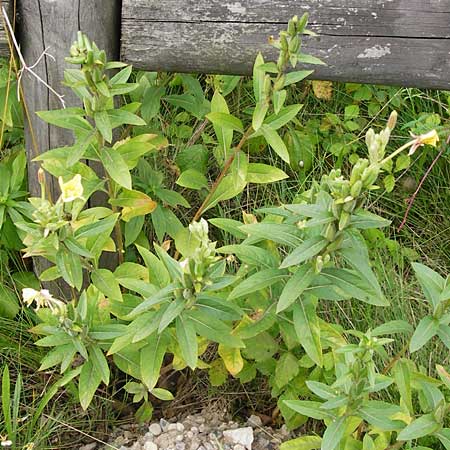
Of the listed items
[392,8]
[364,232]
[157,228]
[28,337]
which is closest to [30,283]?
[28,337]

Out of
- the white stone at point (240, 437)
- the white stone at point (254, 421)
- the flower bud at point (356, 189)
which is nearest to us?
the flower bud at point (356, 189)

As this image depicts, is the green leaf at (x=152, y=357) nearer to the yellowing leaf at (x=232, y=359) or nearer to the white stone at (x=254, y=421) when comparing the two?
the yellowing leaf at (x=232, y=359)

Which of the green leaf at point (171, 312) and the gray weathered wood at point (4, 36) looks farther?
the gray weathered wood at point (4, 36)

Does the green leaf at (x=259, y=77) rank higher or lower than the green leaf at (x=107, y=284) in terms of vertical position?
higher

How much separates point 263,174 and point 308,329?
0.59 m

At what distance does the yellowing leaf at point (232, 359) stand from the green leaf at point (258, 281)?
1.35 ft

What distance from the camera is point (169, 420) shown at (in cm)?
247

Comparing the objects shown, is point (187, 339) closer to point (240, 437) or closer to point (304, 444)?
point (304, 444)

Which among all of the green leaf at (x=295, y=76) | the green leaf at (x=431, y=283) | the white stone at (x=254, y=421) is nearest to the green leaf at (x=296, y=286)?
the green leaf at (x=431, y=283)

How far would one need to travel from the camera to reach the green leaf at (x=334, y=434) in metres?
1.74

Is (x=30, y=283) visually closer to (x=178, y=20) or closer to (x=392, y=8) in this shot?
(x=178, y=20)

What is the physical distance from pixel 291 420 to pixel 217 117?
3.32 feet

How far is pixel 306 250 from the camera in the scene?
1.59 meters

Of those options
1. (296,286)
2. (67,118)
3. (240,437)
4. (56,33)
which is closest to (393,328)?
(296,286)
